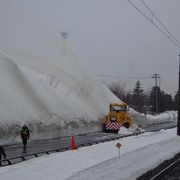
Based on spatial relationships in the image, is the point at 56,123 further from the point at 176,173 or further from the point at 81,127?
the point at 176,173

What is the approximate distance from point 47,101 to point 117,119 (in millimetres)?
8402

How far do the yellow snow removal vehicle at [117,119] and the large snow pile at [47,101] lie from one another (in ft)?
9.83

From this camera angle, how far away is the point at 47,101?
5212cm

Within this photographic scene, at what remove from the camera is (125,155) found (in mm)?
20203

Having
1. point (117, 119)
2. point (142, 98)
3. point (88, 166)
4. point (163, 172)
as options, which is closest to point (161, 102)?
point (142, 98)

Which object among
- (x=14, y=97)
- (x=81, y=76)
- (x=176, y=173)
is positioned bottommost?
(x=176, y=173)

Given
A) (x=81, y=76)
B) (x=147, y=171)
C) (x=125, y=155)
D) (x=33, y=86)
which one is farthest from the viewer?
(x=81, y=76)

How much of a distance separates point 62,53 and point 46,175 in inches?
2718

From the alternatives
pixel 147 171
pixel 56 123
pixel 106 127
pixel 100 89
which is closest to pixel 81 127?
pixel 106 127

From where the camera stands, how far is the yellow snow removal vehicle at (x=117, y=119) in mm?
53531

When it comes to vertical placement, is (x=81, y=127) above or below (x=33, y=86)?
below

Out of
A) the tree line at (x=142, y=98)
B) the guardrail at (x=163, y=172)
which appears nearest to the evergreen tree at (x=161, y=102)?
the tree line at (x=142, y=98)

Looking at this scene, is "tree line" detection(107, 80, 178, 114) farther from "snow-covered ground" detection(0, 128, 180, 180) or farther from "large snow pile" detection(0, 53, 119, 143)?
"snow-covered ground" detection(0, 128, 180, 180)

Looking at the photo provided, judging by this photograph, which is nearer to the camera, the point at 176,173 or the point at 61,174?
the point at 61,174
